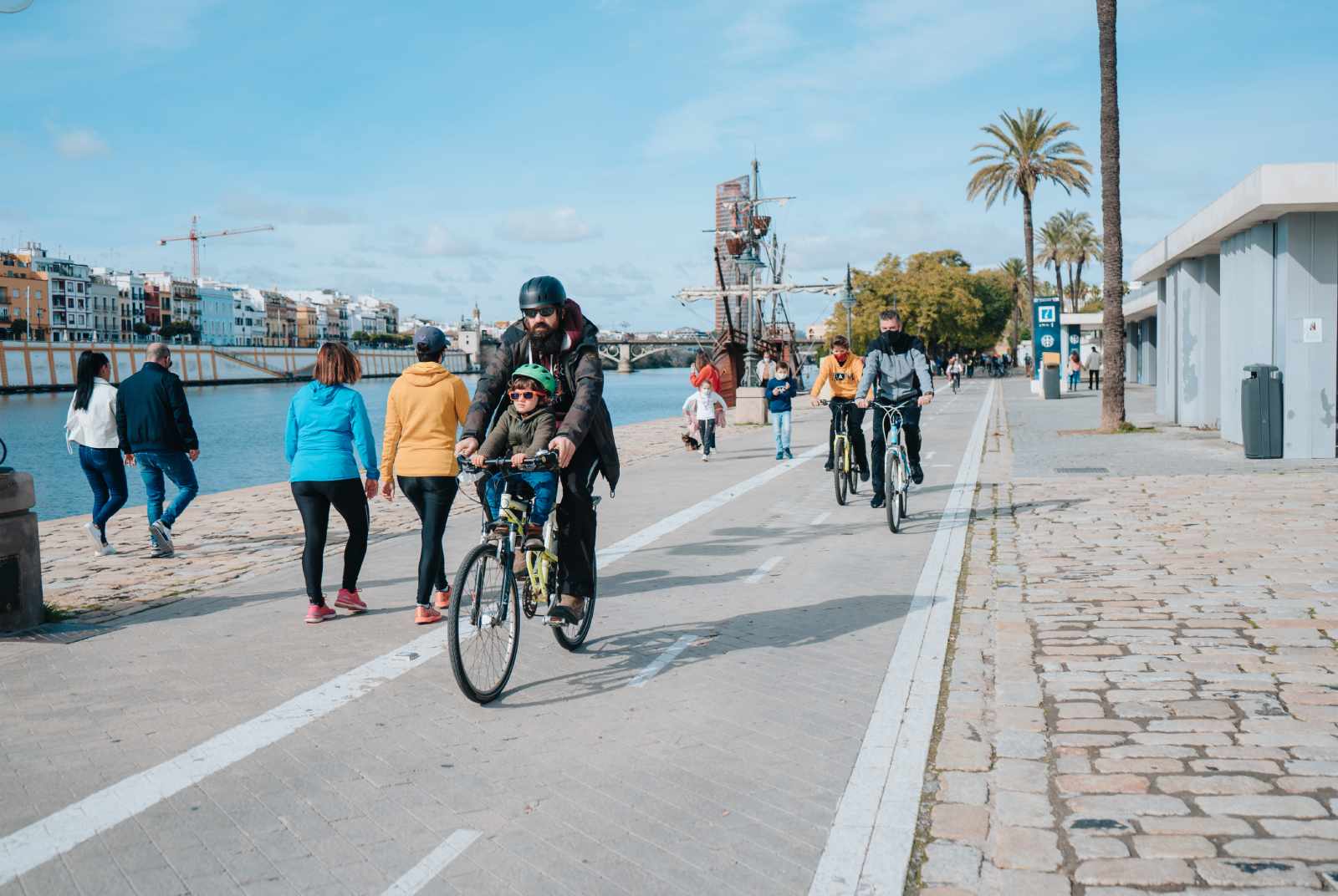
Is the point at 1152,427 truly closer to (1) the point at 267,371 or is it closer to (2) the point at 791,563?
(2) the point at 791,563

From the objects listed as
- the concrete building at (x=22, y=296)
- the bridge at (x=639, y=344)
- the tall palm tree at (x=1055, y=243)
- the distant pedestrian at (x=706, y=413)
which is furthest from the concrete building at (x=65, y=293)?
the distant pedestrian at (x=706, y=413)

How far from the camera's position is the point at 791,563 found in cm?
898

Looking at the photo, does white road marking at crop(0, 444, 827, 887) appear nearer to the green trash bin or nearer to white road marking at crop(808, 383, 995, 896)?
white road marking at crop(808, 383, 995, 896)

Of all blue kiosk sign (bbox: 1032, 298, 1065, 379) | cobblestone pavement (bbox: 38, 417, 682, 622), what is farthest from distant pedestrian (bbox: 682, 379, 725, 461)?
blue kiosk sign (bbox: 1032, 298, 1065, 379)

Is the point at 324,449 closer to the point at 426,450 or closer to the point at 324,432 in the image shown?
the point at 324,432

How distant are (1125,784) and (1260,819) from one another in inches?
17.8

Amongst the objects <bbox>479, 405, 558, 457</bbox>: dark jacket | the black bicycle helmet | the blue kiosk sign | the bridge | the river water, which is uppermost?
the bridge

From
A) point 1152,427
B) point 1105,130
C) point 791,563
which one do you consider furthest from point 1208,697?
point 1152,427

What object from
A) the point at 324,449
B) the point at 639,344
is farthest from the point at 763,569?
the point at 639,344

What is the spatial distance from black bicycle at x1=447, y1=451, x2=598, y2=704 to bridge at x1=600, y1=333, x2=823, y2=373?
389 feet

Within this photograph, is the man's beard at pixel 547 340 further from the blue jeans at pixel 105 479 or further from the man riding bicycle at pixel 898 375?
the blue jeans at pixel 105 479

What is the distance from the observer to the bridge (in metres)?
132

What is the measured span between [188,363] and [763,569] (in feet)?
394

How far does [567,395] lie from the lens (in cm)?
577
